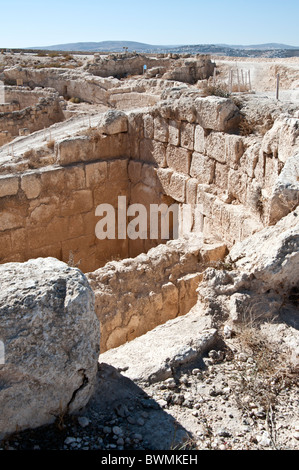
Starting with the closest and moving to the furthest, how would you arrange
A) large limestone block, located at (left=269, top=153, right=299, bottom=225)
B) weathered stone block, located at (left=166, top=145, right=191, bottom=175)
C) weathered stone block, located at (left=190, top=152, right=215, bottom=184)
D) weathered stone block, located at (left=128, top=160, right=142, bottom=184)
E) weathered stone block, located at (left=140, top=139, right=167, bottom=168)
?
large limestone block, located at (left=269, top=153, right=299, bottom=225), weathered stone block, located at (left=190, top=152, right=215, bottom=184), weathered stone block, located at (left=166, top=145, right=191, bottom=175), weathered stone block, located at (left=140, top=139, right=167, bottom=168), weathered stone block, located at (left=128, top=160, right=142, bottom=184)

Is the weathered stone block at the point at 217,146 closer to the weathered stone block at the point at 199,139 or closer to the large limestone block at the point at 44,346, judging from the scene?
the weathered stone block at the point at 199,139

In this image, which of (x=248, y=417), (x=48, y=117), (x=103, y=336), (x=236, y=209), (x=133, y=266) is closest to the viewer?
(x=248, y=417)

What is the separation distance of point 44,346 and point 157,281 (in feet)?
10.8

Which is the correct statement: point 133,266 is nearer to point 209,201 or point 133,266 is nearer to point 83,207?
point 209,201

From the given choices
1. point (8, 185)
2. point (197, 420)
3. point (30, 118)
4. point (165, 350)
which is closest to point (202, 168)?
point (8, 185)

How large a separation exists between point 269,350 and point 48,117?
575 inches

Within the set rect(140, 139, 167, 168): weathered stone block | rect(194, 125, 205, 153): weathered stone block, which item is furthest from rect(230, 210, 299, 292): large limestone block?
rect(140, 139, 167, 168): weathered stone block

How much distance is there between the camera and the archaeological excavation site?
2871 mm

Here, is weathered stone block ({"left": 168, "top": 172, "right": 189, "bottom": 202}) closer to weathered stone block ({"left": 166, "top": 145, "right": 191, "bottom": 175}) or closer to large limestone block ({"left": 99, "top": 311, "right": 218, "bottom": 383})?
weathered stone block ({"left": 166, "top": 145, "right": 191, "bottom": 175})

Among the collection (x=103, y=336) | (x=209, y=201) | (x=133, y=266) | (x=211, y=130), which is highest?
(x=211, y=130)

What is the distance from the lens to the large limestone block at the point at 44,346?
2793mm

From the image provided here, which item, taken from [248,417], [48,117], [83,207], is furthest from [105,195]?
[48,117]

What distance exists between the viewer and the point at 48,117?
16500mm

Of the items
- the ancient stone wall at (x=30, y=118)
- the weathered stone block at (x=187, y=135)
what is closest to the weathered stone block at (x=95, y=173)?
the weathered stone block at (x=187, y=135)
